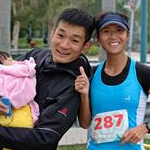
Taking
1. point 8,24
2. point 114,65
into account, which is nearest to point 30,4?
point 8,24

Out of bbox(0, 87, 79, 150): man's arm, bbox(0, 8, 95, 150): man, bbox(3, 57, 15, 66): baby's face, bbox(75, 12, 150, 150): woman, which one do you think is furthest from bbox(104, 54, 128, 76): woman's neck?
bbox(3, 57, 15, 66): baby's face

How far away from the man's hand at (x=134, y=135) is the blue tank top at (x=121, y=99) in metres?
0.05

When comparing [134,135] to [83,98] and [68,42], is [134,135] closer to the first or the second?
[83,98]

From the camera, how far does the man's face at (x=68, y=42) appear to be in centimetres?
251

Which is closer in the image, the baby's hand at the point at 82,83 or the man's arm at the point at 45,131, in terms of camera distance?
the man's arm at the point at 45,131

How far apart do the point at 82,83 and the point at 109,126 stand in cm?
41

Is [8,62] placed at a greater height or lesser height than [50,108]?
greater

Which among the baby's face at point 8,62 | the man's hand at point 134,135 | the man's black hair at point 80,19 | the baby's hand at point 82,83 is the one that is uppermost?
the man's black hair at point 80,19

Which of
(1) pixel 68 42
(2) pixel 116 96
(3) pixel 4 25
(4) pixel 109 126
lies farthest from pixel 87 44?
(3) pixel 4 25

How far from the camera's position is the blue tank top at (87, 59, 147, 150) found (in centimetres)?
273

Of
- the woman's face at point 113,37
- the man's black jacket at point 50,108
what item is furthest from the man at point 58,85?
the woman's face at point 113,37

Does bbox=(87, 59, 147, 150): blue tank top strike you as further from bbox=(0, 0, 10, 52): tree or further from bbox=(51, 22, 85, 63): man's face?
bbox=(0, 0, 10, 52): tree

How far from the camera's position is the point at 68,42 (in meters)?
2.52

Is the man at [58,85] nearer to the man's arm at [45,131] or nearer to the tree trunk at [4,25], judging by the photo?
the man's arm at [45,131]
